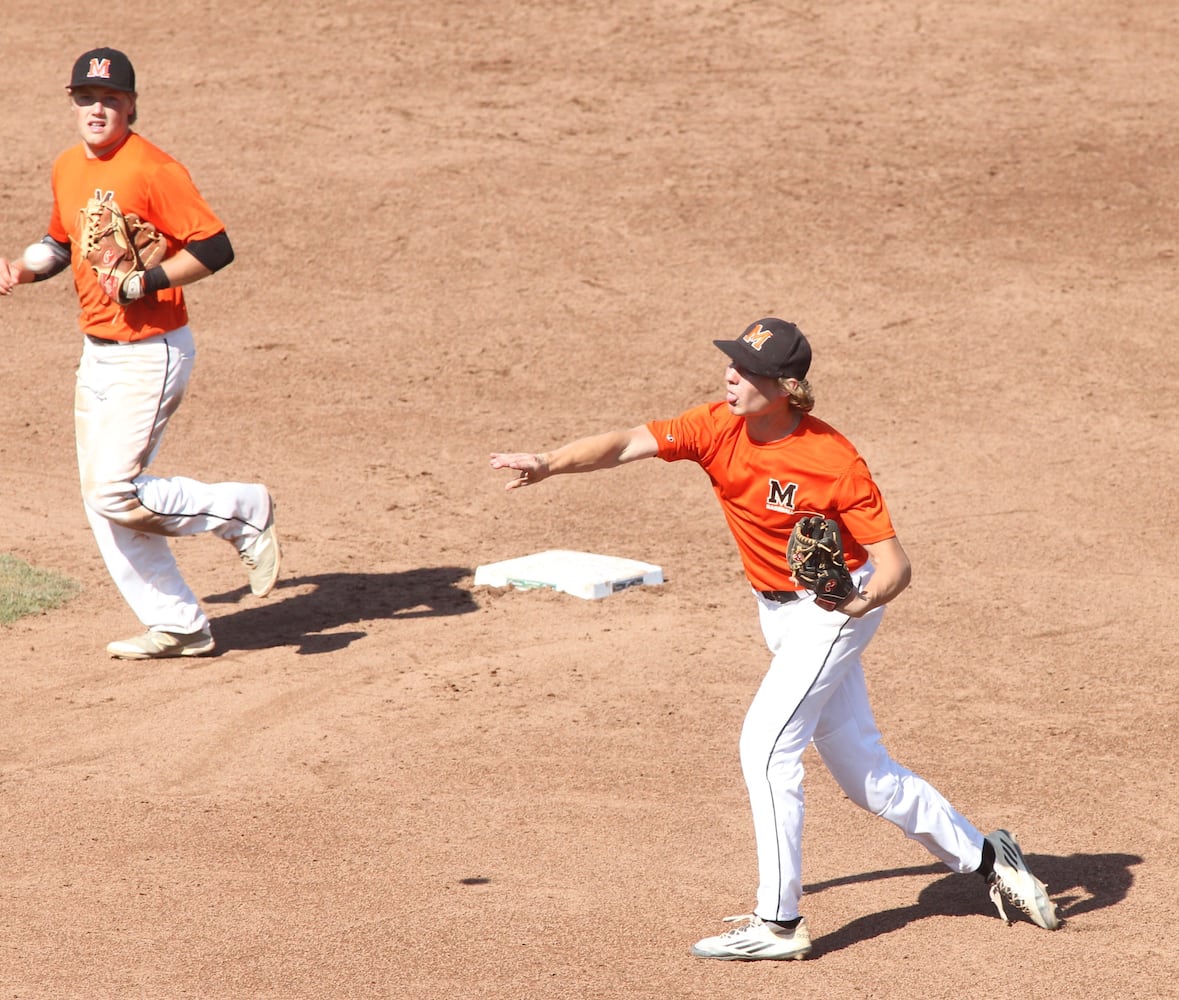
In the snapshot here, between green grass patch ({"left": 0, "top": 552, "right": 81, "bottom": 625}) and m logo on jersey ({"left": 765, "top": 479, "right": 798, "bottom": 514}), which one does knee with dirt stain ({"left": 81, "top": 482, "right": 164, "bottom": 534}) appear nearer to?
green grass patch ({"left": 0, "top": 552, "right": 81, "bottom": 625})

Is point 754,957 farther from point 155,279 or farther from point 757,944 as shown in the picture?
point 155,279

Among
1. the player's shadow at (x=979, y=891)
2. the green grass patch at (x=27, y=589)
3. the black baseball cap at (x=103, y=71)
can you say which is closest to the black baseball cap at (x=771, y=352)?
the player's shadow at (x=979, y=891)

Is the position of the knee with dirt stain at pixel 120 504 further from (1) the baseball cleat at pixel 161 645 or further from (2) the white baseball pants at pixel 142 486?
(1) the baseball cleat at pixel 161 645

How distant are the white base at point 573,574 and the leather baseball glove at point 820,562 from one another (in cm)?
385

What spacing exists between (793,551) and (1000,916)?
155 cm

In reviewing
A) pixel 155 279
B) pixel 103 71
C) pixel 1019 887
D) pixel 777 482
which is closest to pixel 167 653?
pixel 155 279

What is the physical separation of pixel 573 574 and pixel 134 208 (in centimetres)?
297

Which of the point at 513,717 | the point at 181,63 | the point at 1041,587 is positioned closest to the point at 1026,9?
the point at 181,63

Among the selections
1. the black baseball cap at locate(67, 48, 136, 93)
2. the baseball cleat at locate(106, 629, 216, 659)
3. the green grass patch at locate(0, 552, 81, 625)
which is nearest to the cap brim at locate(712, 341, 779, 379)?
the black baseball cap at locate(67, 48, 136, 93)

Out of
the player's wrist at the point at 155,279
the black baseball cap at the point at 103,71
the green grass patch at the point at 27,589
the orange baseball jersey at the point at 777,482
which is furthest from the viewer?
the green grass patch at the point at 27,589

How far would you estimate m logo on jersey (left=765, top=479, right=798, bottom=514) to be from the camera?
501 cm

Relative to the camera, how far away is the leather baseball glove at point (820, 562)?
483 centimetres

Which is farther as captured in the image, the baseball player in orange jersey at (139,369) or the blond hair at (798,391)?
the baseball player in orange jersey at (139,369)

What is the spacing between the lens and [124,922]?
5.27m
